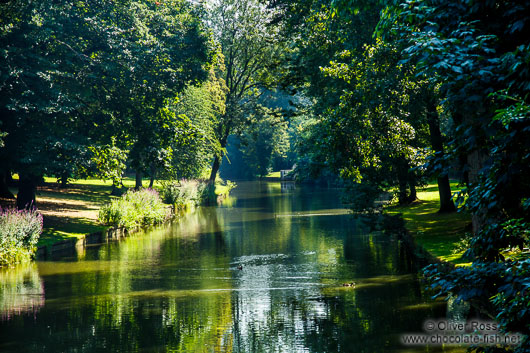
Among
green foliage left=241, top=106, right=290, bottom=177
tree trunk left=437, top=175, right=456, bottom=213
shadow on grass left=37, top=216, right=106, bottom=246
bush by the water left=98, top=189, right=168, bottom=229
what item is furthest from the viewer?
green foliage left=241, top=106, right=290, bottom=177

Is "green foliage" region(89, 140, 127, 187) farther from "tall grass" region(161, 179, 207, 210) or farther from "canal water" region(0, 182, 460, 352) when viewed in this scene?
"tall grass" region(161, 179, 207, 210)

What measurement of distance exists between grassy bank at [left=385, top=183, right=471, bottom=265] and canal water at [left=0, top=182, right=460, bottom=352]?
962 millimetres

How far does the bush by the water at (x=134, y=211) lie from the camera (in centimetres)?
2556

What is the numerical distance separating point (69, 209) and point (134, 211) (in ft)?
13.1

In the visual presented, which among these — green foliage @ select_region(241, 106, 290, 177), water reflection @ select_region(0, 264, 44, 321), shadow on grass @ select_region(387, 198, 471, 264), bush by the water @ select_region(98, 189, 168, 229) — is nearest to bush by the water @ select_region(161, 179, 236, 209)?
bush by the water @ select_region(98, 189, 168, 229)

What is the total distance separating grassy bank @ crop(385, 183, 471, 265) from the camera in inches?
597

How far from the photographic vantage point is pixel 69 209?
1109 inches

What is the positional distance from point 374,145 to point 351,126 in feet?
4.41

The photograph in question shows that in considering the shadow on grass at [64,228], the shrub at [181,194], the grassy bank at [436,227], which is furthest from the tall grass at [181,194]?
the grassy bank at [436,227]

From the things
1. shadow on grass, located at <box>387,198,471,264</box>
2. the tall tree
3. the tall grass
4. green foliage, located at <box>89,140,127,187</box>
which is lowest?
shadow on grass, located at <box>387,198,471,264</box>

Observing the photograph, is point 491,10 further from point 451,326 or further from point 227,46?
point 227,46

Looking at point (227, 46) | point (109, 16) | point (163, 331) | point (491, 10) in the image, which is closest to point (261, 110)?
point (227, 46)

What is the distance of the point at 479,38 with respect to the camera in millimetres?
5512

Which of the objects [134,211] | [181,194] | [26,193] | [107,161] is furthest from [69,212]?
[181,194]
